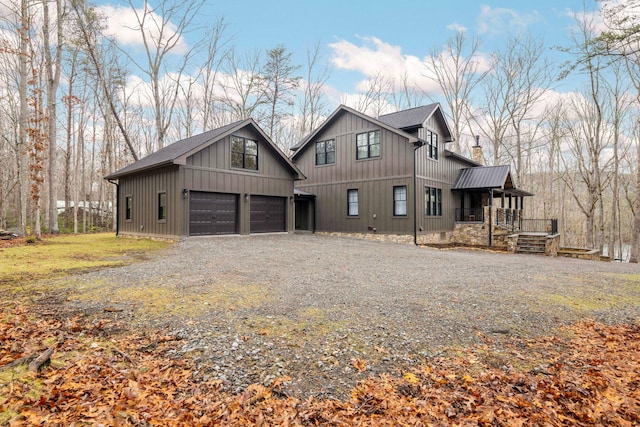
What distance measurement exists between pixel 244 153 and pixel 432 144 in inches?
410

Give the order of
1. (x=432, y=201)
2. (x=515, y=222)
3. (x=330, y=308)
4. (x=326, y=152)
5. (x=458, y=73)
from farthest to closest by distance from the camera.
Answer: (x=458, y=73) < (x=515, y=222) < (x=326, y=152) < (x=432, y=201) < (x=330, y=308)

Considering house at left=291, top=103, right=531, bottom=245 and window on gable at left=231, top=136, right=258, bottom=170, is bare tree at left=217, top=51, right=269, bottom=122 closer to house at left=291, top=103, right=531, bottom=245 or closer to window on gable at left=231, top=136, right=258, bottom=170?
house at left=291, top=103, right=531, bottom=245

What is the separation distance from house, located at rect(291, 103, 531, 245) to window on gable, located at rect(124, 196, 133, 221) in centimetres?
905

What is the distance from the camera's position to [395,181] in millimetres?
17031

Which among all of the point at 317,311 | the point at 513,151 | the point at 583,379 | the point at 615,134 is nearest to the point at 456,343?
the point at 583,379

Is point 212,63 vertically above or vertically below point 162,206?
above

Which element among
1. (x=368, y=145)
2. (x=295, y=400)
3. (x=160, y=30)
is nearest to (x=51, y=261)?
(x=295, y=400)

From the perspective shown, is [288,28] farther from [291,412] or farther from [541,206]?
[541,206]

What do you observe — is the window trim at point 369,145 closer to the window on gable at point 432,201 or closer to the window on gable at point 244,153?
the window on gable at point 432,201

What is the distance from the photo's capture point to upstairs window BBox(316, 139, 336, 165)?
19.6 meters

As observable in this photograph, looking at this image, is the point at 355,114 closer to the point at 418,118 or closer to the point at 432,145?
the point at 418,118

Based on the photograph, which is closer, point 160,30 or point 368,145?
point 368,145

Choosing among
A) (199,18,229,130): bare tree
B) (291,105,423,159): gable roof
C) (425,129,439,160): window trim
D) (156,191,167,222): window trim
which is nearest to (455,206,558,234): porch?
(425,129,439,160): window trim

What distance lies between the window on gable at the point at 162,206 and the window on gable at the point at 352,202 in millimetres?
9827
